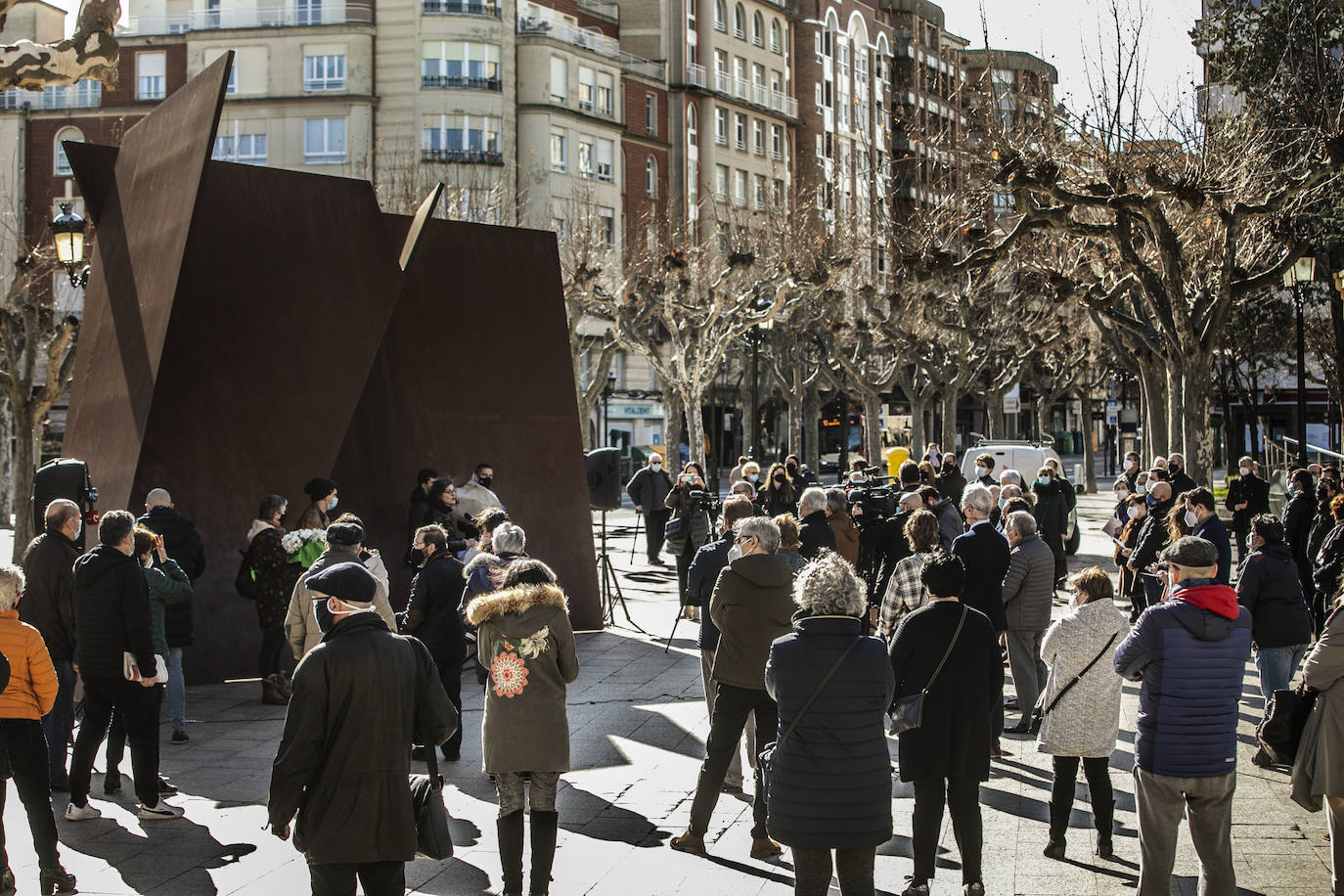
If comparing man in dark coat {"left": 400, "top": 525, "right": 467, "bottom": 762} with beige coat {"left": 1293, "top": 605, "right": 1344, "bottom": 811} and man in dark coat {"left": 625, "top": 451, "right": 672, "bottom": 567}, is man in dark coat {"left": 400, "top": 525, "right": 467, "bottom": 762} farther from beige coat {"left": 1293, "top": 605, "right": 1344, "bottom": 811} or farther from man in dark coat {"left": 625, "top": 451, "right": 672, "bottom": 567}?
man in dark coat {"left": 625, "top": 451, "right": 672, "bottom": 567}

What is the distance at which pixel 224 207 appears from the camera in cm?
1241

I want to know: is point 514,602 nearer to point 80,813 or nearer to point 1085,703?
point 1085,703

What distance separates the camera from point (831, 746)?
516 cm

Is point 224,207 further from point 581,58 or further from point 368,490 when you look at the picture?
point 581,58

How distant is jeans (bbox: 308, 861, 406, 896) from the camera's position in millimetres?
4902

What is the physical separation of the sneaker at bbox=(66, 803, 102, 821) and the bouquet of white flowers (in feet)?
8.40

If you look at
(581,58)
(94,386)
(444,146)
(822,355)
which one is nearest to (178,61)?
(444,146)

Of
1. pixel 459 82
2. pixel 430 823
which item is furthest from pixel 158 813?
pixel 459 82

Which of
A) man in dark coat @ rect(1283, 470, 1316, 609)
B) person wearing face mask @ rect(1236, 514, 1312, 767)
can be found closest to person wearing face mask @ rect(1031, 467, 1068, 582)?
man in dark coat @ rect(1283, 470, 1316, 609)

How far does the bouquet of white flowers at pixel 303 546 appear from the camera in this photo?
991cm

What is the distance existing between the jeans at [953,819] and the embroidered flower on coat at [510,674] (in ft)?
5.91

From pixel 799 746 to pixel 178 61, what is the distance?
185 feet

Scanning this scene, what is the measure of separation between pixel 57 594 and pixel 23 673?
70.1 inches

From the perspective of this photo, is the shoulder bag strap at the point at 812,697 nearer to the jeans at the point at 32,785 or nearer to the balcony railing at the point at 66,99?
the jeans at the point at 32,785
